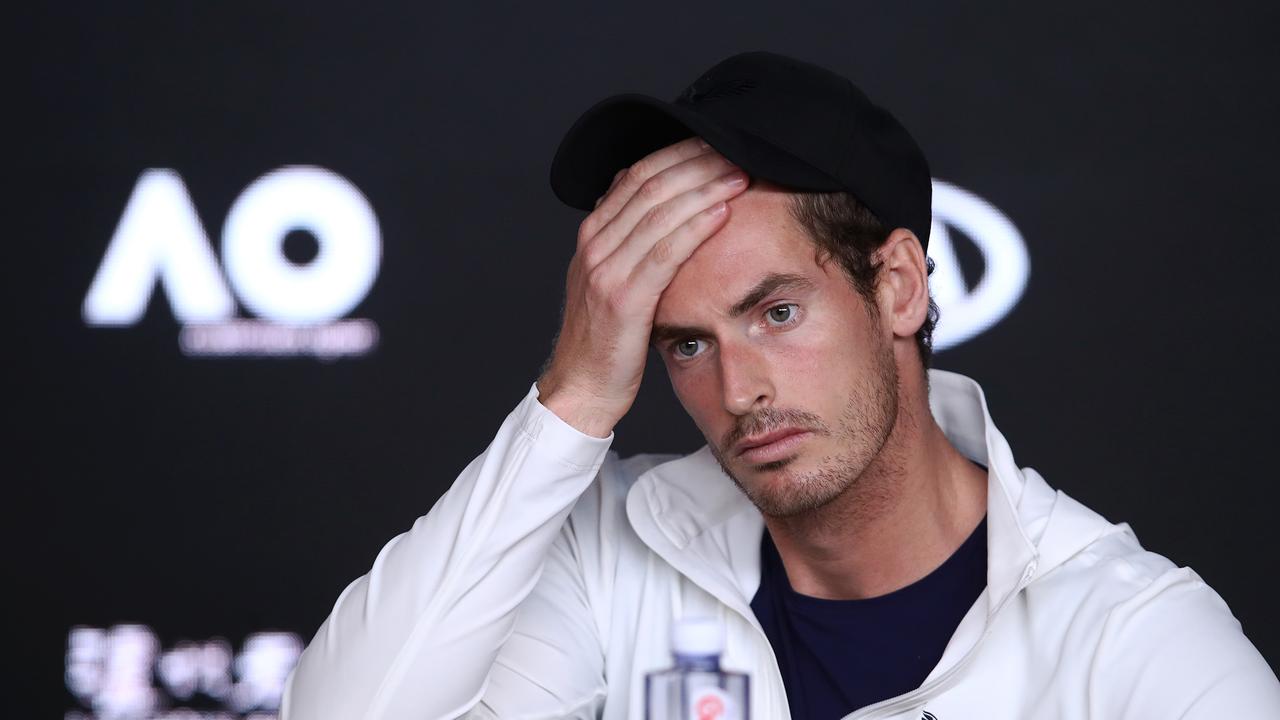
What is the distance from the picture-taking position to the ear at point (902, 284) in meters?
1.43

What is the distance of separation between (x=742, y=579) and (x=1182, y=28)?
1478 millimetres

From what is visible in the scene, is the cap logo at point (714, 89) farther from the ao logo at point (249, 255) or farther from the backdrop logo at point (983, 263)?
the ao logo at point (249, 255)

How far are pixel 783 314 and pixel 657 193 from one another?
17 cm

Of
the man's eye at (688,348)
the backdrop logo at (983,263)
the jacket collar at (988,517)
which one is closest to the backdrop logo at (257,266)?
the backdrop logo at (983,263)

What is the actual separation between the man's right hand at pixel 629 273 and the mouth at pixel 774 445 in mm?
125

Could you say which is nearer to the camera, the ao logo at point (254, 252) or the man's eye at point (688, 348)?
the man's eye at point (688, 348)

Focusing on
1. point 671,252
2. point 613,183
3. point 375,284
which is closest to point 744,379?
point 671,252

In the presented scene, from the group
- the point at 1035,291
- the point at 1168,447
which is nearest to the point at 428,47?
the point at 1035,291

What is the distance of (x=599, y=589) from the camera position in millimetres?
1458

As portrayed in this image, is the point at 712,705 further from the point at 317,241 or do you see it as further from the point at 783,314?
the point at 317,241

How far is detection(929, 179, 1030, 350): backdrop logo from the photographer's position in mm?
2393

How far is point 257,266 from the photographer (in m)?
2.47

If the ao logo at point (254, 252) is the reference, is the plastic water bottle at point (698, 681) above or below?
below

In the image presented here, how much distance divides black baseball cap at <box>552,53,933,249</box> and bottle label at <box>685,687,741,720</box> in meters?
0.51
